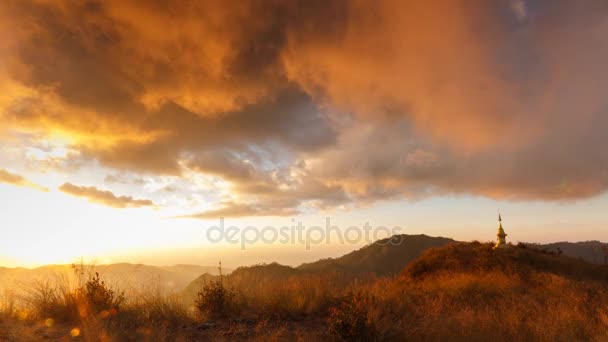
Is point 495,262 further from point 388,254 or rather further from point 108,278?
point 388,254

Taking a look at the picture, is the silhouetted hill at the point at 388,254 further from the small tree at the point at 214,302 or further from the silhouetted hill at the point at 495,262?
the small tree at the point at 214,302

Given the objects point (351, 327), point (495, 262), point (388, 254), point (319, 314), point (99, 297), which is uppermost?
point (99, 297)

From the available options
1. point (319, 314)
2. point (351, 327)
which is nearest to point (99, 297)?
point (319, 314)

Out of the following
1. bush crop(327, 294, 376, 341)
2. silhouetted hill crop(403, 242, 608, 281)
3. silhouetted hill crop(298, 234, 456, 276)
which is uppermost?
bush crop(327, 294, 376, 341)

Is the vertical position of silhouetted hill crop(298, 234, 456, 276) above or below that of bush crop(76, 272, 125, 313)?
below

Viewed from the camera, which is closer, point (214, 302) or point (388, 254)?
point (214, 302)

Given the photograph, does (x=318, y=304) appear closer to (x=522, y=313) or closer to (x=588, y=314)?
(x=522, y=313)

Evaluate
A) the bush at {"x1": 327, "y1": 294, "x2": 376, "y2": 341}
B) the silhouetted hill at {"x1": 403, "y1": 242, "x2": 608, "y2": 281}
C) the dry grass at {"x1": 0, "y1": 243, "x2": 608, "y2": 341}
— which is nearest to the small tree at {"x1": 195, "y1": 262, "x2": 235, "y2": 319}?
the dry grass at {"x1": 0, "y1": 243, "x2": 608, "y2": 341}

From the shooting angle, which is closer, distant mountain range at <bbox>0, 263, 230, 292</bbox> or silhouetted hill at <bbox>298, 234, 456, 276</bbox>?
distant mountain range at <bbox>0, 263, 230, 292</bbox>

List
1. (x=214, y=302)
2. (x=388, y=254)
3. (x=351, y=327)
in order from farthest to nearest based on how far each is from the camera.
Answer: (x=388, y=254)
(x=214, y=302)
(x=351, y=327)

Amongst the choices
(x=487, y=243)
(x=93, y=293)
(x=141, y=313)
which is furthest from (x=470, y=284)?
(x=487, y=243)

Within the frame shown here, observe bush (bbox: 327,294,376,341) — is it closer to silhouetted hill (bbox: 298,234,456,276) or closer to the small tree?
the small tree

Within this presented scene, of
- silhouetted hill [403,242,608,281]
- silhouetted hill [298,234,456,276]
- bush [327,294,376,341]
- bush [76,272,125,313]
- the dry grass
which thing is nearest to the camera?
bush [327,294,376,341]

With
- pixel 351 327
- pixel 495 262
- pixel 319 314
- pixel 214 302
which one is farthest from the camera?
pixel 495 262
